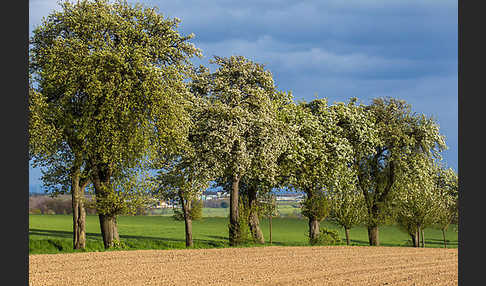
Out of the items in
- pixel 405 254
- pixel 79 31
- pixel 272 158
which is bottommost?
pixel 405 254

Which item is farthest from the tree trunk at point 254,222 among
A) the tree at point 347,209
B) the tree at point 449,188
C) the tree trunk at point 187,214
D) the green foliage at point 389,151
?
the tree at point 449,188

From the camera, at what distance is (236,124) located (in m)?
38.3

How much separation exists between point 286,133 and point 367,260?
51.1 feet

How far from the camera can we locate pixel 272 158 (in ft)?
133

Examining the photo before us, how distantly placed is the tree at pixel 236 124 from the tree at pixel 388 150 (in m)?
13.6

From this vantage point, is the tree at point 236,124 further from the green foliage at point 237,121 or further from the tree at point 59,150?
the tree at point 59,150

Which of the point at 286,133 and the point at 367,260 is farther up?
the point at 286,133

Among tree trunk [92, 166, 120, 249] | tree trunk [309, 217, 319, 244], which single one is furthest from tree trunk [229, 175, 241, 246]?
tree trunk [309, 217, 319, 244]

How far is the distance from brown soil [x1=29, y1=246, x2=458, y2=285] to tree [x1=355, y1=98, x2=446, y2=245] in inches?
751

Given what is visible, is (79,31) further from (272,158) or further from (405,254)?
(405,254)

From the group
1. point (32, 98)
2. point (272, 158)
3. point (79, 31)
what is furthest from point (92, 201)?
point (272, 158)

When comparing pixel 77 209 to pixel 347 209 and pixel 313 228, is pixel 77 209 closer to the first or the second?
pixel 313 228

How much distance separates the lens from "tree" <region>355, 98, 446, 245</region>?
50688 mm

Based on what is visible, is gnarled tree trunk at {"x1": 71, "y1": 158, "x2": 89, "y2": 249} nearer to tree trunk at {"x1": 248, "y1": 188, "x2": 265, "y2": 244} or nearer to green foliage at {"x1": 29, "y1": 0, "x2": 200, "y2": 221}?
green foliage at {"x1": 29, "y1": 0, "x2": 200, "y2": 221}
